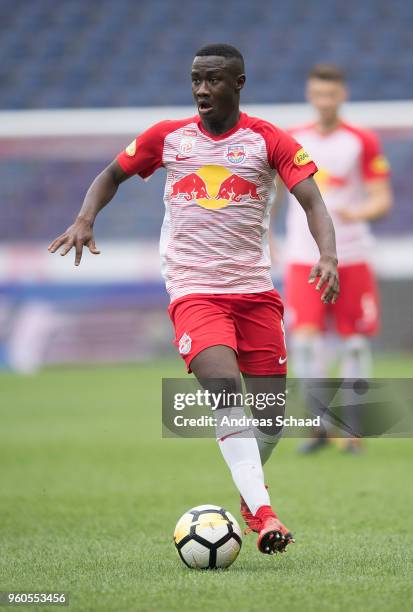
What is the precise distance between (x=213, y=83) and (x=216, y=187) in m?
0.41

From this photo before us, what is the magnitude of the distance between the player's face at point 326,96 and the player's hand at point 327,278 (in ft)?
12.7

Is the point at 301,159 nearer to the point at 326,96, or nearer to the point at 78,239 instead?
the point at 78,239

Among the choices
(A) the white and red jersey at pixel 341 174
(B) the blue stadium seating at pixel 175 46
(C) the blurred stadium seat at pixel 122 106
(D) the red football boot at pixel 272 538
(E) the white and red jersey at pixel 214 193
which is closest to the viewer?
(D) the red football boot at pixel 272 538

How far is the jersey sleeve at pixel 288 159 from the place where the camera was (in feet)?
14.1

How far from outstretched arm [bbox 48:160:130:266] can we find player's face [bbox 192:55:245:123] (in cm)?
44

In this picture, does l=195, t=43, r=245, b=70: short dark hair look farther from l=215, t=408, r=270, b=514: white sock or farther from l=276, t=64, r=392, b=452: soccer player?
l=276, t=64, r=392, b=452: soccer player

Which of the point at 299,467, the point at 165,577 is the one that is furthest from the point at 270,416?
the point at 299,467

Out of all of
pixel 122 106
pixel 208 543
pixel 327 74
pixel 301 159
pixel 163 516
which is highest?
pixel 122 106

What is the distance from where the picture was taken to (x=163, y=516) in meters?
5.36

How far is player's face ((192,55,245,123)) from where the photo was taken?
435 centimetres

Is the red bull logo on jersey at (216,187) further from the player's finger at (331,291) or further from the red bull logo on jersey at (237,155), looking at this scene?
the player's finger at (331,291)

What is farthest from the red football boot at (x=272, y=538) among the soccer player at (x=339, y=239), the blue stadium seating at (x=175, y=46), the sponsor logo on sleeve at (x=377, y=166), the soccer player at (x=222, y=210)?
the blue stadium seating at (x=175, y=46)

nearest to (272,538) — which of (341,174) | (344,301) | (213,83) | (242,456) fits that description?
(242,456)

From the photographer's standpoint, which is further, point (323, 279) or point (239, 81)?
point (239, 81)
